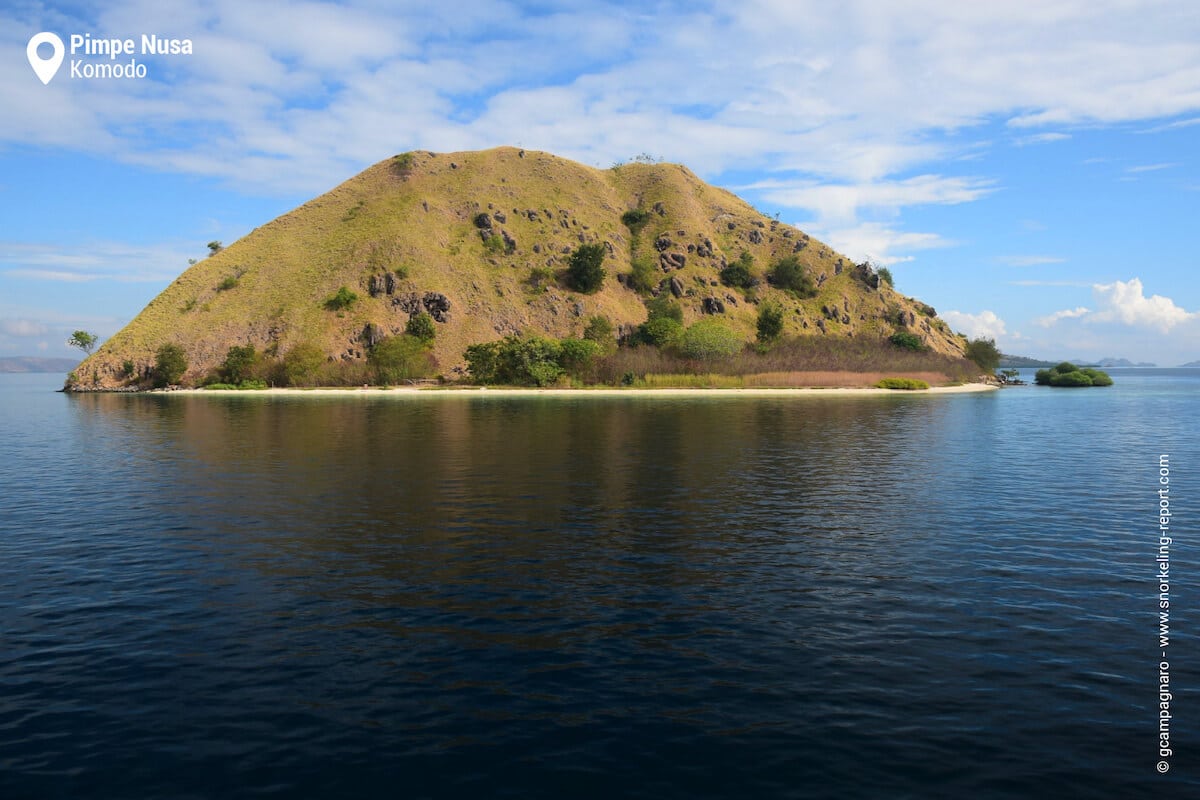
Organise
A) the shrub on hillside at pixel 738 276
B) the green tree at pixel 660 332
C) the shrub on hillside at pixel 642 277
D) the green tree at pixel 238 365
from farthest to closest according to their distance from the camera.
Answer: the shrub on hillside at pixel 738 276 → the shrub on hillside at pixel 642 277 → the green tree at pixel 660 332 → the green tree at pixel 238 365

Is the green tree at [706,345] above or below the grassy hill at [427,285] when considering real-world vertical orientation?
below

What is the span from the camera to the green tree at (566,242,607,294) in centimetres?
17538

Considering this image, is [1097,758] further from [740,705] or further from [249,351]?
[249,351]

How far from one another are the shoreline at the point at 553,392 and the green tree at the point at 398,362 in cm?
359

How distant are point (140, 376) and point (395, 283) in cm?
5458

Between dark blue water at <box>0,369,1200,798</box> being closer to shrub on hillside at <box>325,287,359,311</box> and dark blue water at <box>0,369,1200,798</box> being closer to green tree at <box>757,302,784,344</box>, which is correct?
shrub on hillside at <box>325,287,359,311</box>

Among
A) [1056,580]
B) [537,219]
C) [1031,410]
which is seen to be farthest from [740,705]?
[537,219]

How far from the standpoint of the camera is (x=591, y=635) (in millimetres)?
14438

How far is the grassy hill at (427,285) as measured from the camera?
488ft

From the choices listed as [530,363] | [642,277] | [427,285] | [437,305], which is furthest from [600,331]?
[427,285]

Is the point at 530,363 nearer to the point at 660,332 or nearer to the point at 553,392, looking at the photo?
the point at 553,392

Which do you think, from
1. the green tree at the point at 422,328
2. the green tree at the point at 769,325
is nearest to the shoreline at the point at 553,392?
the green tree at the point at 422,328

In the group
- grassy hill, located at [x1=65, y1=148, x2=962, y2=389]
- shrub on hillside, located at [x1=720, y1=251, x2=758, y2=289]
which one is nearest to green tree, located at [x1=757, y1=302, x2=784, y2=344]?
grassy hill, located at [x1=65, y1=148, x2=962, y2=389]

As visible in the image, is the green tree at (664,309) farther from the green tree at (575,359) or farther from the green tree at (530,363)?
the green tree at (530,363)
